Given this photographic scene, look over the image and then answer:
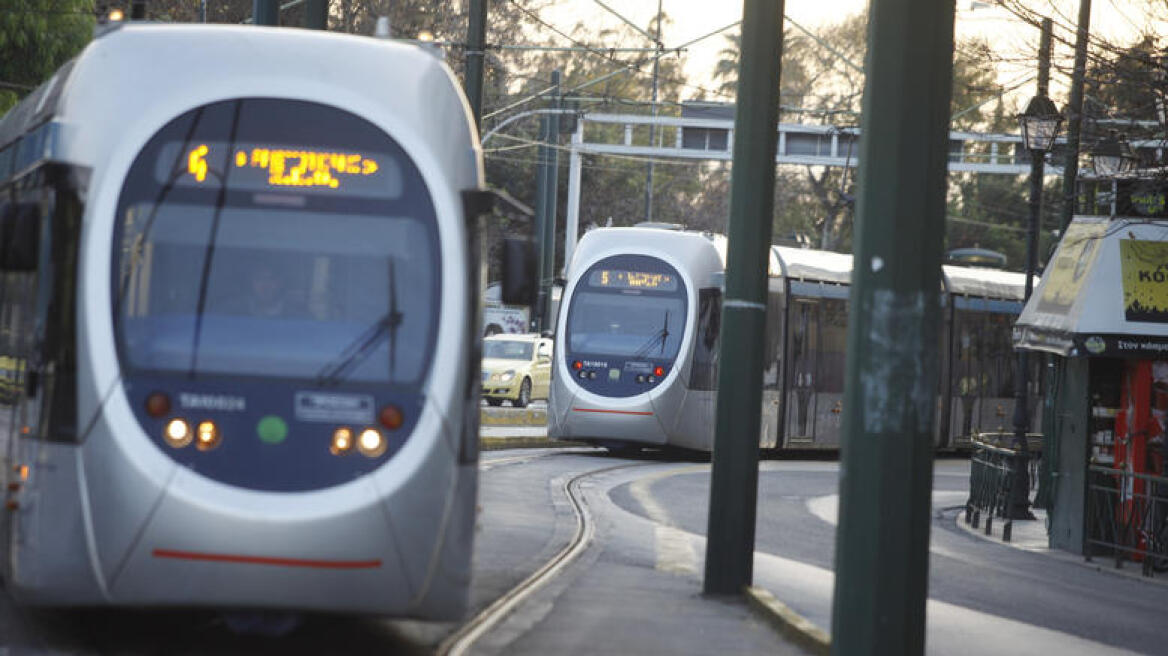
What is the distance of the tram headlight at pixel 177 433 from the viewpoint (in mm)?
8367

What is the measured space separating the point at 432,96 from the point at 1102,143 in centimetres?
825

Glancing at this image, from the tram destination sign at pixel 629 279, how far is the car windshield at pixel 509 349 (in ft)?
49.0

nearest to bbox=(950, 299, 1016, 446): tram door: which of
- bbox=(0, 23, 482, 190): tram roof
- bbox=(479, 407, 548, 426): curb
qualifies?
bbox=(479, 407, 548, 426): curb

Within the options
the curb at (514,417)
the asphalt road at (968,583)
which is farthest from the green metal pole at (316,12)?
the curb at (514,417)

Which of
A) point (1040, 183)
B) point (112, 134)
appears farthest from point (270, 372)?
point (1040, 183)

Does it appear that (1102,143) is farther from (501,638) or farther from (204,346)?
(204,346)

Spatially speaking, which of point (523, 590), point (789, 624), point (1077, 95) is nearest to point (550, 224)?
point (1077, 95)

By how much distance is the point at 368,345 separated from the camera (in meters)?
8.62

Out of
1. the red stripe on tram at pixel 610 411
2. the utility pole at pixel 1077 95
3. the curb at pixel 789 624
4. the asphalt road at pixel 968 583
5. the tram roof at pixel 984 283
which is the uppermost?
the utility pole at pixel 1077 95

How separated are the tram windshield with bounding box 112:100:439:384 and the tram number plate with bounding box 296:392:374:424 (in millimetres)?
92

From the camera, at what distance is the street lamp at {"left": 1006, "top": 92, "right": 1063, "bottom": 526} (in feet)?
69.7

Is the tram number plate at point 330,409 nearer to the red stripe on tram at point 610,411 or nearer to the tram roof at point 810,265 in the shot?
the red stripe on tram at point 610,411

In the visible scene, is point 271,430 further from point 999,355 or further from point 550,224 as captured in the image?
point 550,224

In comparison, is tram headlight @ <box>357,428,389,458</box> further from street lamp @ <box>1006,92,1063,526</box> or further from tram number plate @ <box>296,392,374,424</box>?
street lamp @ <box>1006,92,1063,526</box>
